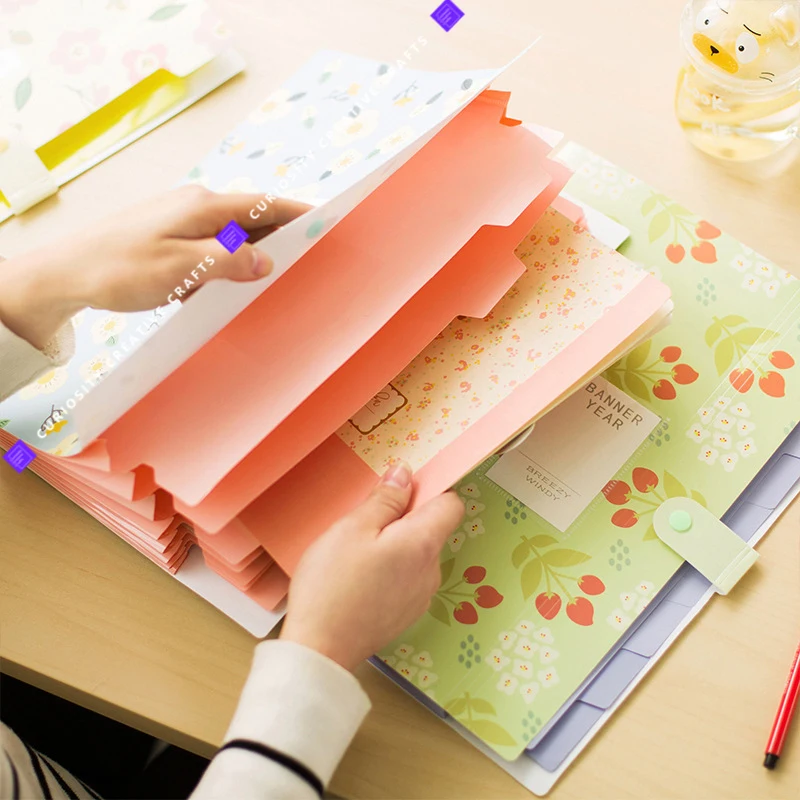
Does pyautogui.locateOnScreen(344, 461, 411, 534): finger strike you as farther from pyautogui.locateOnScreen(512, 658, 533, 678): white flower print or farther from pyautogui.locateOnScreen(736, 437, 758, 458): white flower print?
pyautogui.locateOnScreen(736, 437, 758, 458): white flower print

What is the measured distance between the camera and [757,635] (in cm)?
53

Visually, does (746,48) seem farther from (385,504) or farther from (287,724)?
(287,724)

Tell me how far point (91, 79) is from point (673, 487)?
0.62 metres

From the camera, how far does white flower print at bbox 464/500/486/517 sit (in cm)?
58

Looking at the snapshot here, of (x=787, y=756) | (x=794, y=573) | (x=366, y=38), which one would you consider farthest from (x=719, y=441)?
(x=366, y=38)

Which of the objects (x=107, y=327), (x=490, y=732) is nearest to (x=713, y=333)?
(x=490, y=732)

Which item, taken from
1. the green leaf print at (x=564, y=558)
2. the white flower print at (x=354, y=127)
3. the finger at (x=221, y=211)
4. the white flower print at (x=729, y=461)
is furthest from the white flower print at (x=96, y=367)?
the white flower print at (x=729, y=461)

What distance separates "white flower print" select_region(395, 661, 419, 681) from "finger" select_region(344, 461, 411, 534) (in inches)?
3.6

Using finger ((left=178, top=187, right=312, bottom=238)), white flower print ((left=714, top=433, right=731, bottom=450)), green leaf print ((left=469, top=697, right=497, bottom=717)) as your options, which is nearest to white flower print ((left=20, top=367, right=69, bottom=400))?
finger ((left=178, top=187, right=312, bottom=238))

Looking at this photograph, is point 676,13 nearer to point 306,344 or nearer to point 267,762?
point 306,344

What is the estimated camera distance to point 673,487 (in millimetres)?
568

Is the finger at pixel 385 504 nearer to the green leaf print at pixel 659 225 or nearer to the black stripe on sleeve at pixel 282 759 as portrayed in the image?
the black stripe on sleeve at pixel 282 759

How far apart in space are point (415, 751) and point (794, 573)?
28cm

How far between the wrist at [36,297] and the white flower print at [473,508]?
304mm
